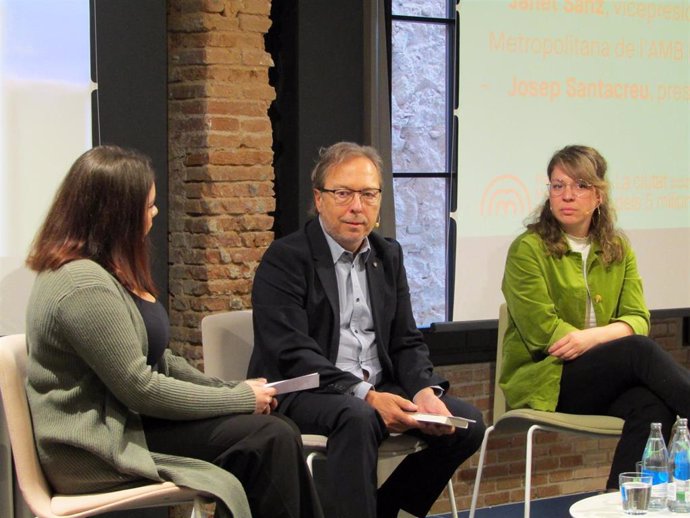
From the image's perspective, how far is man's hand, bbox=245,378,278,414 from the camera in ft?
10.6

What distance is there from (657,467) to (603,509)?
0.21 meters

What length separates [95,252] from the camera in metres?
3.05

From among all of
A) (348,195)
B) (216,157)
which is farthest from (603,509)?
(216,157)

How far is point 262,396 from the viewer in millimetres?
3256

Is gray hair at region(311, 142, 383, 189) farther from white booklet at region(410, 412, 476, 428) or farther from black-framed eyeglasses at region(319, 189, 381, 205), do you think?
white booklet at region(410, 412, 476, 428)

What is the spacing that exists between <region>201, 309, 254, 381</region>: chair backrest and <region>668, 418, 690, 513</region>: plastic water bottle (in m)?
1.44

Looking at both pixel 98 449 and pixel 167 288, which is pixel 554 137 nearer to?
pixel 167 288

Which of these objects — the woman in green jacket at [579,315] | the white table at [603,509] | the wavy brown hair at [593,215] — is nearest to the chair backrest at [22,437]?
the white table at [603,509]

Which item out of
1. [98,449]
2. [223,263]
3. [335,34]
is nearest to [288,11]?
[335,34]

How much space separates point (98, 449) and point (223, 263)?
1563mm

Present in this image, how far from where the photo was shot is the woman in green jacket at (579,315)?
4.04 m

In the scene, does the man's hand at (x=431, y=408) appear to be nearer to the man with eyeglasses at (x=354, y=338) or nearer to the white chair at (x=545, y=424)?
the man with eyeglasses at (x=354, y=338)

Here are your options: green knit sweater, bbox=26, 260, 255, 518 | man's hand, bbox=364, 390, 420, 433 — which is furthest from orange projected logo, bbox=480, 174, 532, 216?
green knit sweater, bbox=26, 260, 255, 518

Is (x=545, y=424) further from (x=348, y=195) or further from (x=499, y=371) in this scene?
(x=348, y=195)
